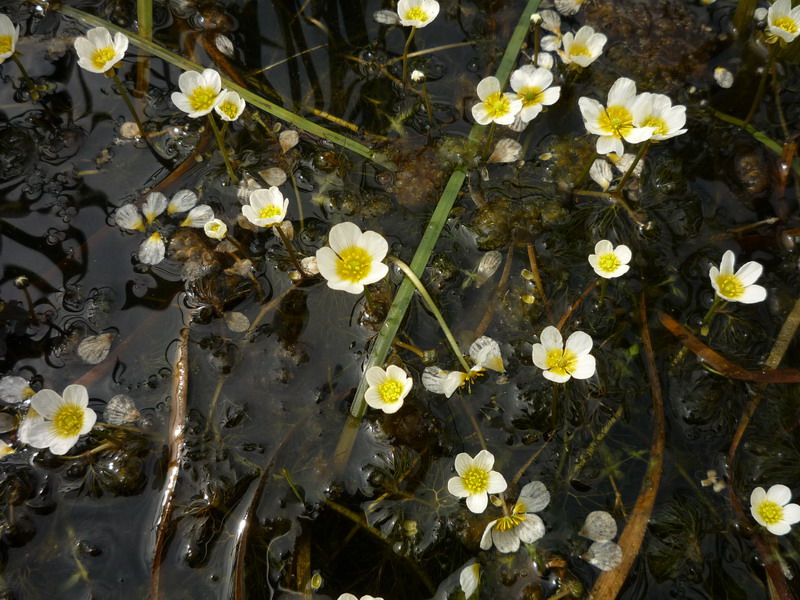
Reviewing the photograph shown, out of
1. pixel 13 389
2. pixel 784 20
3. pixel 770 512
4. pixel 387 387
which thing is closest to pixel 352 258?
pixel 387 387

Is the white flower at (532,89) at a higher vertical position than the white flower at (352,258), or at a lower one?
higher

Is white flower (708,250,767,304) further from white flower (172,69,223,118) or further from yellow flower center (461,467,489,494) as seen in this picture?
white flower (172,69,223,118)

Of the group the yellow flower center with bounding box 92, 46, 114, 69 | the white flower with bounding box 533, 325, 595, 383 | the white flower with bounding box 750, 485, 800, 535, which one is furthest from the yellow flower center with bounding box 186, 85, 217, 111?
the white flower with bounding box 750, 485, 800, 535

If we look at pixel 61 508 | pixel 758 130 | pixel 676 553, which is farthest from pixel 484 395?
pixel 758 130

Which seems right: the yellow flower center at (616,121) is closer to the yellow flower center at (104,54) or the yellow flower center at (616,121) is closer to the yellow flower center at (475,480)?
the yellow flower center at (475,480)

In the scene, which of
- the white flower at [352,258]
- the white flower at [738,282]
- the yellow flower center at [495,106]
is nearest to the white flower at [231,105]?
the white flower at [352,258]
